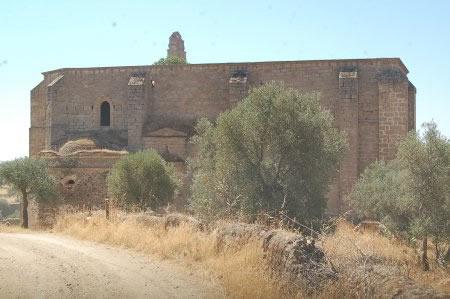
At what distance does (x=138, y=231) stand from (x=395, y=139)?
1850cm

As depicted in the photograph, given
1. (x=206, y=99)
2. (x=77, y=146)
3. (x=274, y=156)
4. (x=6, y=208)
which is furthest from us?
(x=6, y=208)

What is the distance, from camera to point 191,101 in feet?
96.6

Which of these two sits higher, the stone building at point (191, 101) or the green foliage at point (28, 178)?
the stone building at point (191, 101)

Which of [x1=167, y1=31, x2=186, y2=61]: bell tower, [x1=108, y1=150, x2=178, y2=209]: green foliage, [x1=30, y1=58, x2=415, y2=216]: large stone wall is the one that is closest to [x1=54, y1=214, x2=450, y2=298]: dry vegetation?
[x1=108, y1=150, x2=178, y2=209]: green foliage

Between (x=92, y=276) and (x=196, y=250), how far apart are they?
1.94 meters

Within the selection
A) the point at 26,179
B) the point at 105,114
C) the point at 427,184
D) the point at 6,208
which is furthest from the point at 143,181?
the point at 6,208

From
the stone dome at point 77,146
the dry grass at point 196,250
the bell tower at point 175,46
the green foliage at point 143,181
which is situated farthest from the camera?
the bell tower at point 175,46

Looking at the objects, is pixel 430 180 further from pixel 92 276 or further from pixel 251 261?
pixel 92 276

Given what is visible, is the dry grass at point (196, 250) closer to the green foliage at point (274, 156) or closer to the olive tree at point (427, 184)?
the green foliage at point (274, 156)

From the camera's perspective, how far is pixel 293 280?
6281 millimetres

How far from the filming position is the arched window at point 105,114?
30.7 m

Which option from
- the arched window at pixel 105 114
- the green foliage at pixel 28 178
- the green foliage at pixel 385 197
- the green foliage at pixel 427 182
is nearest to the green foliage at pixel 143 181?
the green foliage at pixel 28 178

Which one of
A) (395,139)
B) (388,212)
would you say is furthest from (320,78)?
(388,212)

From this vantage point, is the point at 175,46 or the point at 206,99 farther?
the point at 175,46
